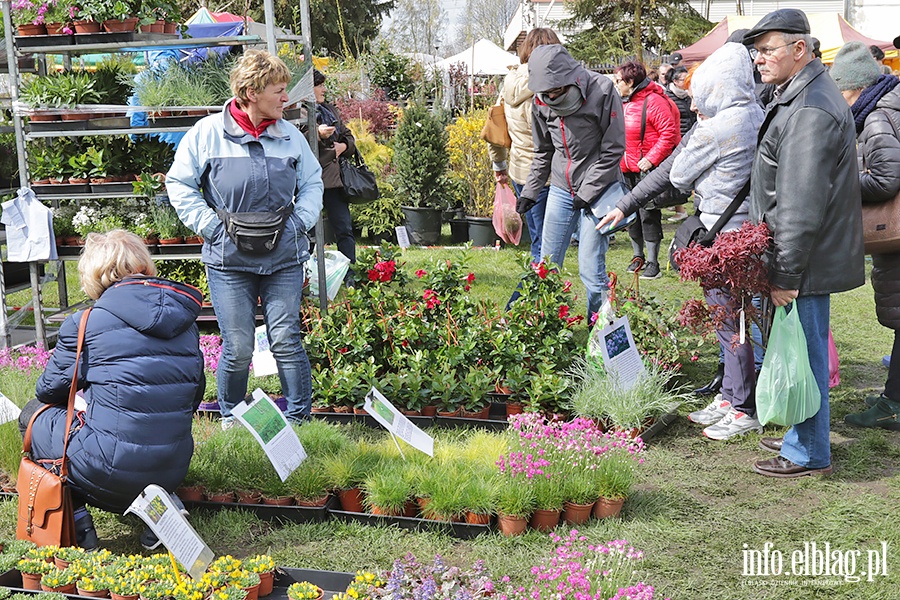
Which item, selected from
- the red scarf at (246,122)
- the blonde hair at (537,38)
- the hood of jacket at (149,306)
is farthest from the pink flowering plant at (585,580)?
the blonde hair at (537,38)

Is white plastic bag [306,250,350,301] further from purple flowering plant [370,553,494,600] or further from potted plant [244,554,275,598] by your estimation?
purple flowering plant [370,553,494,600]

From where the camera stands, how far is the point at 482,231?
1030cm

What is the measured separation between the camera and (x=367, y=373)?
4879 millimetres

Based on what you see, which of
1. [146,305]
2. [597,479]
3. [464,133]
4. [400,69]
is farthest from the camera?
[400,69]

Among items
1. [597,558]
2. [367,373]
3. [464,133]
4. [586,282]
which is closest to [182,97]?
[367,373]

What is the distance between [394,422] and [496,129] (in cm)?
397

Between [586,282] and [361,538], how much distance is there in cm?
251

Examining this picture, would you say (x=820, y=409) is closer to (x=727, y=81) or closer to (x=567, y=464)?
(x=567, y=464)

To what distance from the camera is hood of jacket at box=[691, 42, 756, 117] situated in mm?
4223

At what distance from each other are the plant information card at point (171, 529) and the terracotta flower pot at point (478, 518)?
1.05 meters

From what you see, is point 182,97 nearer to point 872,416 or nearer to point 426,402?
point 426,402

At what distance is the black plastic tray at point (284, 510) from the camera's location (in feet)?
11.9

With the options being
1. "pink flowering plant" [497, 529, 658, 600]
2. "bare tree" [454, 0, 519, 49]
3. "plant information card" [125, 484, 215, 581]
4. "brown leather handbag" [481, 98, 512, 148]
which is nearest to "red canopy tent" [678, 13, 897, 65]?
"brown leather handbag" [481, 98, 512, 148]

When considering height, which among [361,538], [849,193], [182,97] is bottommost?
[361,538]
